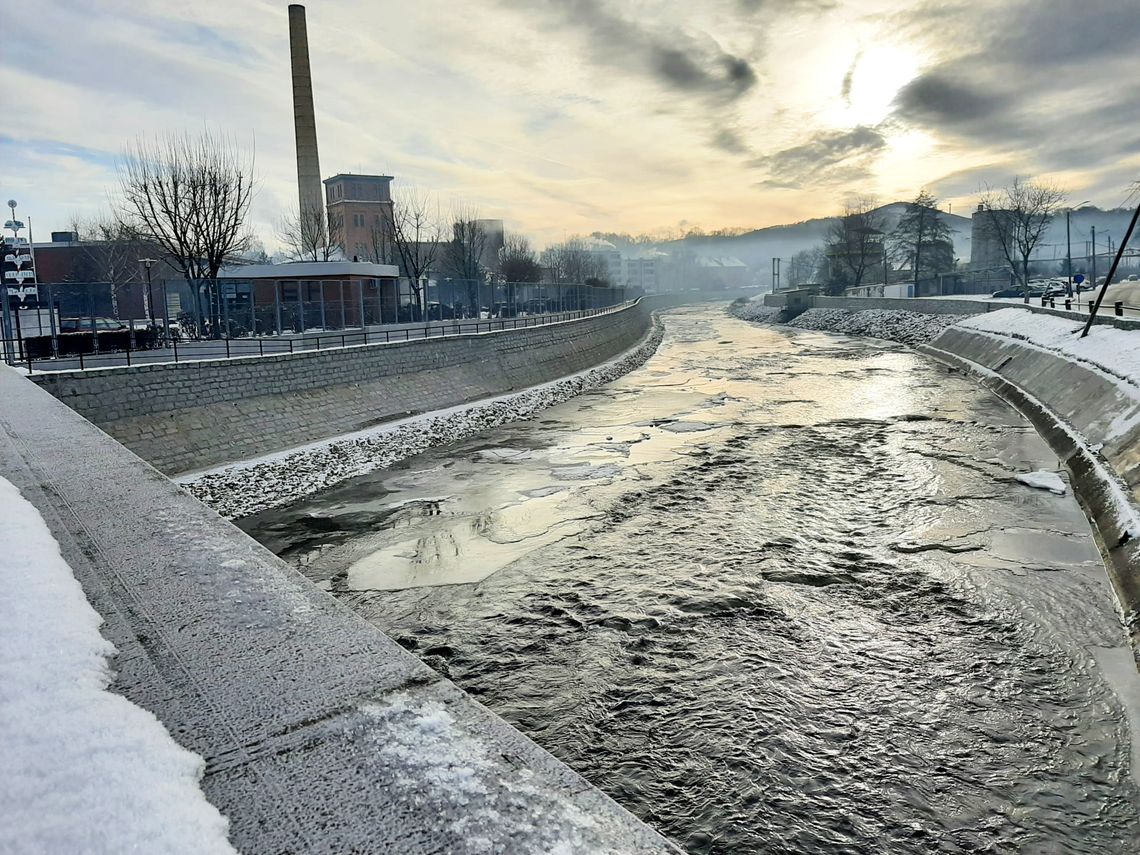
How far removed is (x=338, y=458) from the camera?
20156mm

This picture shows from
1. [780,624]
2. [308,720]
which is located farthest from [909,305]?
[308,720]

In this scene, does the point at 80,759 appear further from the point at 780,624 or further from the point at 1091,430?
the point at 1091,430

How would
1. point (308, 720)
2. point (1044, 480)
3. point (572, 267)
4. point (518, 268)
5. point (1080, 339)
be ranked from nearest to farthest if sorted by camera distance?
point (308, 720)
point (1044, 480)
point (1080, 339)
point (518, 268)
point (572, 267)

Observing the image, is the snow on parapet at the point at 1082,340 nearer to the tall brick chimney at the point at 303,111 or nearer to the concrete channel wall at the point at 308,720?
the concrete channel wall at the point at 308,720

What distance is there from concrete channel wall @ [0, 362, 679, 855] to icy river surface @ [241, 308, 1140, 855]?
3.10m

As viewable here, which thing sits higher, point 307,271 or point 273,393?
point 307,271

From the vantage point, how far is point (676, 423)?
24.1m

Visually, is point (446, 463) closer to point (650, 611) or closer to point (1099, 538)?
point (650, 611)

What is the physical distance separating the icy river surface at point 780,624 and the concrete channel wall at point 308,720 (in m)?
3.10

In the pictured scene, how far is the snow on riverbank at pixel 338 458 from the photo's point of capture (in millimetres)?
17031

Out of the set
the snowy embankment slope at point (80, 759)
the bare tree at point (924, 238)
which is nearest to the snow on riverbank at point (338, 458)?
the snowy embankment slope at point (80, 759)


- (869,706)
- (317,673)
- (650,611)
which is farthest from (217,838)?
(650,611)

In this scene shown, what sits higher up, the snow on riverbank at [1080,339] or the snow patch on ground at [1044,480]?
the snow on riverbank at [1080,339]

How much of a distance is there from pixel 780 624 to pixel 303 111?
186ft
